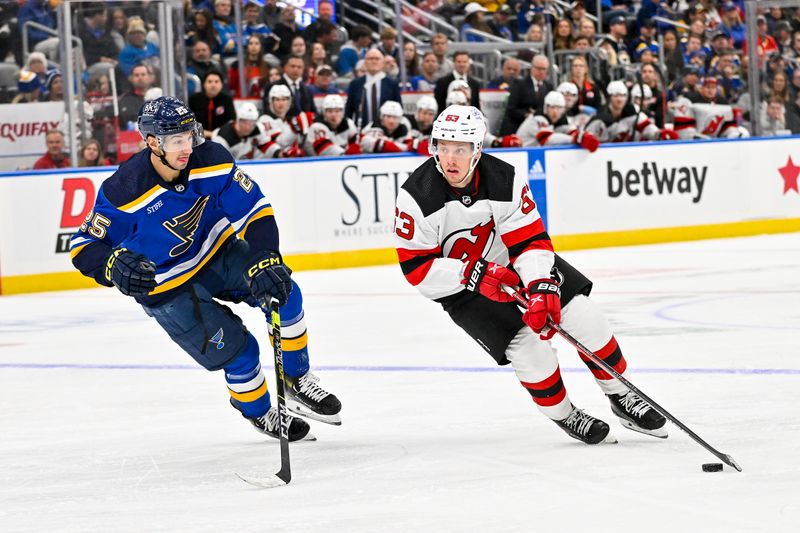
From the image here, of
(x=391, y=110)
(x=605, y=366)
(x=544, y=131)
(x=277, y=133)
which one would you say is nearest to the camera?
(x=605, y=366)

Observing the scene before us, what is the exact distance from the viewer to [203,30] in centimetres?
1255

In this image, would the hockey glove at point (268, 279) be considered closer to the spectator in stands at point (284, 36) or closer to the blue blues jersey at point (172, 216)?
the blue blues jersey at point (172, 216)

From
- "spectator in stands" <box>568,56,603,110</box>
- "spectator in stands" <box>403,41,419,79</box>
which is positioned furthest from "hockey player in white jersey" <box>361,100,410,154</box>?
"spectator in stands" <box>568,56,603,110</box>

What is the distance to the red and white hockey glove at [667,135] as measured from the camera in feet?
44.5

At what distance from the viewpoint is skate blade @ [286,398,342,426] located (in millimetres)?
5027

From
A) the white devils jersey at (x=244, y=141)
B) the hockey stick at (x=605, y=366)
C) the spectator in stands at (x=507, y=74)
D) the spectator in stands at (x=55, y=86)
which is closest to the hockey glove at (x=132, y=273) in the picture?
the hockey stick at (x=605, y=366)

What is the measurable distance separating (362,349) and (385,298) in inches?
88.2

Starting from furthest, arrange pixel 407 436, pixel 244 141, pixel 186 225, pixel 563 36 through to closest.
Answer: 1. pixel 563 36
2. pixel 244 141
3. pixel 407 436
4. pixel 186 225

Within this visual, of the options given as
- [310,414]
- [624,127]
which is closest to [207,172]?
[310,414]

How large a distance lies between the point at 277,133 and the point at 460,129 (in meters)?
7.43

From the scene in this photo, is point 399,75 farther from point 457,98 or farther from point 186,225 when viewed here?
point 186,225

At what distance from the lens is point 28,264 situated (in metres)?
10.5

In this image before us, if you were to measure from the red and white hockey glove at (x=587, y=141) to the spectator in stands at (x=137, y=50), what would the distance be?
382 centimetres

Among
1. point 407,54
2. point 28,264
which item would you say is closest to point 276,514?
point 28,264
